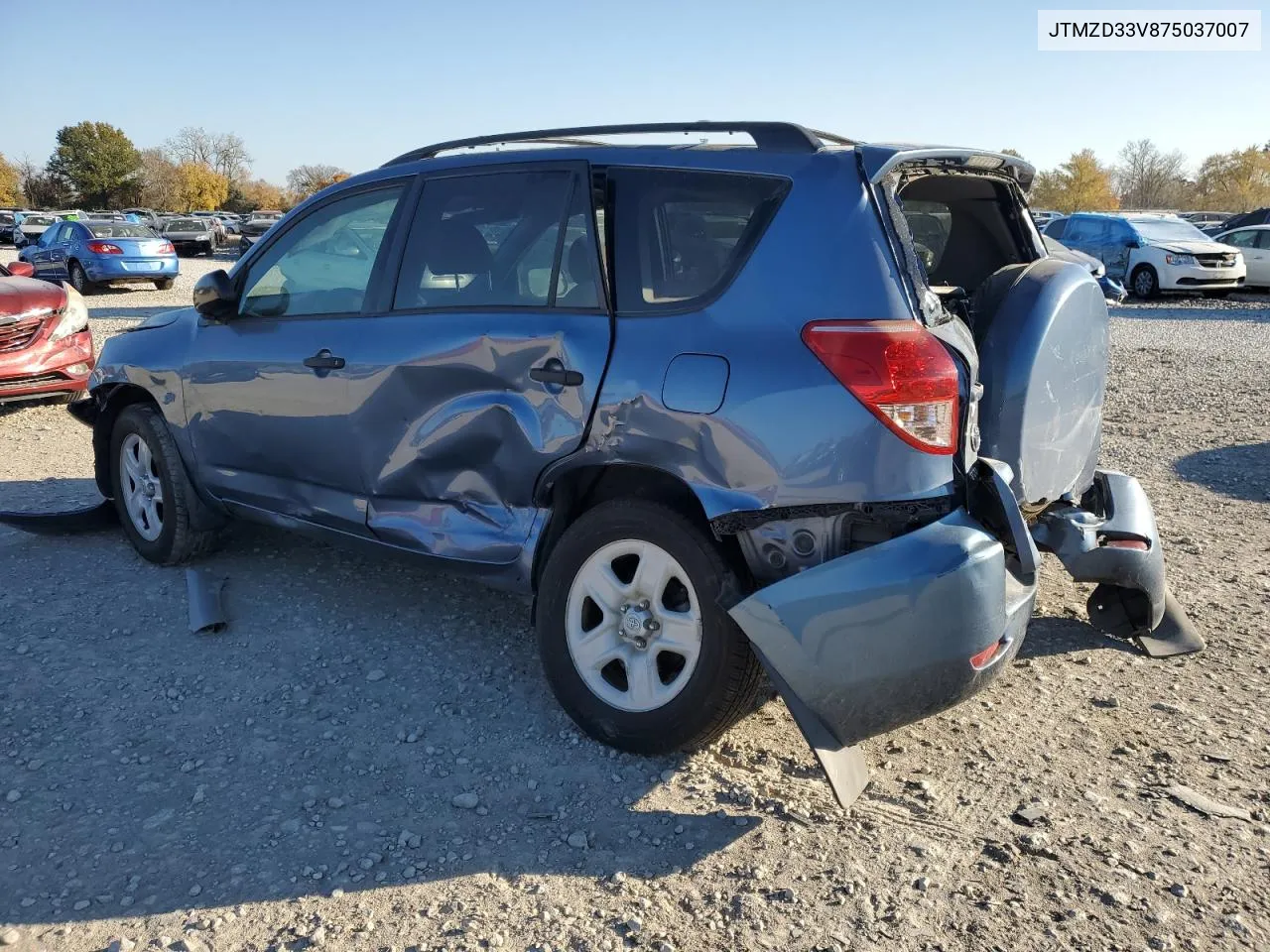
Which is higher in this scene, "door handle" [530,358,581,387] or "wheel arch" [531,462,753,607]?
"door handle" [530,358,581,387]

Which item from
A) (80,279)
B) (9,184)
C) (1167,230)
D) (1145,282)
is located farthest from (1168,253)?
(9,184)

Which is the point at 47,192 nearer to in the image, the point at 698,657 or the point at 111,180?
the point at 111,180

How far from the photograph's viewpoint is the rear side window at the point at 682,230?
10.3ft

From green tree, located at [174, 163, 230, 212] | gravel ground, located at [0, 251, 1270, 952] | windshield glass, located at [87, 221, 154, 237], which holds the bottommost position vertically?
gravel ground, located at [0, 251, 1270, 952]

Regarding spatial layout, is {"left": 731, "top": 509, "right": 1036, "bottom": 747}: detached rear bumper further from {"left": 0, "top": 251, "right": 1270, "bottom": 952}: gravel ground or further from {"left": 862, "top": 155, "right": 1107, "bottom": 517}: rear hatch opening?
{"left": 0, "top": 251, "right": 1270, "bottom": 952}: gravel ground

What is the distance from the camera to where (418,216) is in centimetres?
399

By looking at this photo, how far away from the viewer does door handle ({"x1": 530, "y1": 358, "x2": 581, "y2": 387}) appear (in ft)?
11.0

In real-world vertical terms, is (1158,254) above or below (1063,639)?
above

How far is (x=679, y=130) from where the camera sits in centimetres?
347

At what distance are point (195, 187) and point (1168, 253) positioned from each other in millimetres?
83494

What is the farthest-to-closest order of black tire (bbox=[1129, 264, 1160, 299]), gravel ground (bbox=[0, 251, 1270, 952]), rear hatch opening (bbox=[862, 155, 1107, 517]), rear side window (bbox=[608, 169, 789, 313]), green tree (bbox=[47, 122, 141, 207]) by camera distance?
green tree (bbox=[47, 122, 141, 207])
black tire (bbox=[1129, 264, 1160, 299])
rear side window (bbox=[608, 169, 789, 313])
rear hatch opening (bbox=[862, 155, 1107, 517])
gravel ground (bbox=[0, 251, 1270, 952])

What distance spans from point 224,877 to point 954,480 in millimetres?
2266

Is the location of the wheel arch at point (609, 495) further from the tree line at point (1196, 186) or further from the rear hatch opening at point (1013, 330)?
the tree line at point (1196, 186)

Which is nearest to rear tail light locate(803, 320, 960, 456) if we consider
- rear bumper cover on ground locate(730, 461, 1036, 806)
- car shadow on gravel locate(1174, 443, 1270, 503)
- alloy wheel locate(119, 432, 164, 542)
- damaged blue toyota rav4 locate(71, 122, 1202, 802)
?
damaged blue toyota rav4 locate(71, 122, 1202, 802)
